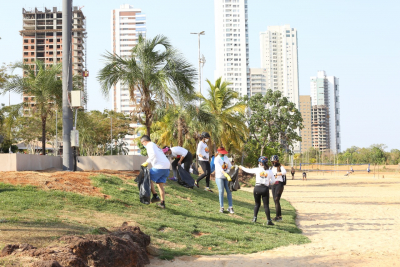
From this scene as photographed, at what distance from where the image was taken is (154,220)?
936 centimetres

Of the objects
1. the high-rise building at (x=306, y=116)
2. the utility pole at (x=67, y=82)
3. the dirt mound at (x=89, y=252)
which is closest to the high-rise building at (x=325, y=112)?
the high-rise building at (x=306, y=116)

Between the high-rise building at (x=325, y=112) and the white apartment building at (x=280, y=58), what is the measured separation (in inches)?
487

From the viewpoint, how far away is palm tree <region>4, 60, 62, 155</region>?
756 inches

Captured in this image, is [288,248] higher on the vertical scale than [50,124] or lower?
lower

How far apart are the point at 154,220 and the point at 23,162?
19.5ft

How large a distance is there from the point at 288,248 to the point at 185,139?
25.4 metres

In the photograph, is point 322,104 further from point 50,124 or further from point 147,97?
point 147,97

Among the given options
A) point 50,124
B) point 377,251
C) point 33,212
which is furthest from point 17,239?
point 50,124

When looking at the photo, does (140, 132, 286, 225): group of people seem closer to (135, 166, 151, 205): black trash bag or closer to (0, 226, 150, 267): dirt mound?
(135, 166, 151, 205): black trash bag

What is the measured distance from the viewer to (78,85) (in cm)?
2061

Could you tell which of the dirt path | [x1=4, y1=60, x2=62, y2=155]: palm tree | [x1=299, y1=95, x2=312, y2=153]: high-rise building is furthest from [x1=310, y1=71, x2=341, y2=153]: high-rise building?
the dirt path

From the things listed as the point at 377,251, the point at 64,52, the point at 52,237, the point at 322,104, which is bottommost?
the point at 377,251

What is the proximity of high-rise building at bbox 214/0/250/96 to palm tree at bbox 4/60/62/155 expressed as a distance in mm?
123516

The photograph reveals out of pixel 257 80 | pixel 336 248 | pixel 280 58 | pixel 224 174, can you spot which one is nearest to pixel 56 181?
pixel 224 174
